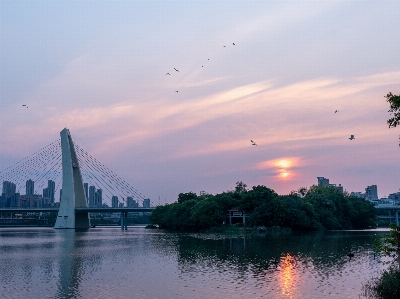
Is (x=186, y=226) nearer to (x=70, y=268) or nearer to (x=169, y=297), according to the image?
(x=70, y=268)

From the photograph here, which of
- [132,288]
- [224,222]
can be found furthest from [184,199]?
[132,288]

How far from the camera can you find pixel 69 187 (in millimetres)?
113438

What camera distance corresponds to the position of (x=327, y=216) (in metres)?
108

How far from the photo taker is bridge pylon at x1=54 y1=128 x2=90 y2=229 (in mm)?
113312

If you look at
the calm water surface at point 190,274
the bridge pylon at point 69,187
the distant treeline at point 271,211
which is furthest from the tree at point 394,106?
the bridge pylon at point 69,187

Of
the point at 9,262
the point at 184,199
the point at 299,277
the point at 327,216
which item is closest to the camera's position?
the point at 299,277

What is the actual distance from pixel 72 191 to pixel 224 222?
124 ft

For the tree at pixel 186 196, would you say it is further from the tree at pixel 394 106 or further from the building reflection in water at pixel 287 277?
the tree at pixel 394 106

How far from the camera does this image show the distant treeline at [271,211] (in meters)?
91.9

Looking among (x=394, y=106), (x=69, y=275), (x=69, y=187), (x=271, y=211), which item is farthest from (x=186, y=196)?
(x=394, y=106)

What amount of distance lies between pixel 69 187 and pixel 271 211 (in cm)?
4909

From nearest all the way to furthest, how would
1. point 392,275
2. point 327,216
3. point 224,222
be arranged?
point 392,275 → point 224,222 → point 327,216

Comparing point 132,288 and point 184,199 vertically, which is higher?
point 184,199

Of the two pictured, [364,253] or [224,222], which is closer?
[364,253]
